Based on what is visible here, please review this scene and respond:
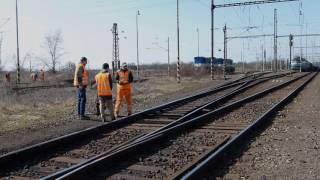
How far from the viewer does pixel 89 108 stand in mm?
19250

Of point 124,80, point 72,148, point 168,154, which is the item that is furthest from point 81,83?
point 168,154

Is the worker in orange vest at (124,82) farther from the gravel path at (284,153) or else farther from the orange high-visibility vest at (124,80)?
the gravel path at (284,153)

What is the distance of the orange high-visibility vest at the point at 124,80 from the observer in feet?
52.5

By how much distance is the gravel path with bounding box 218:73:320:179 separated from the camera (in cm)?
806

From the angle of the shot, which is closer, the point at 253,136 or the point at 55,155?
the point at 55,155

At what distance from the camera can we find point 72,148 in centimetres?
1044

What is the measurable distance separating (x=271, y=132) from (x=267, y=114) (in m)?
2.77

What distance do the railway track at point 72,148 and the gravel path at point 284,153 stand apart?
2.89 meters

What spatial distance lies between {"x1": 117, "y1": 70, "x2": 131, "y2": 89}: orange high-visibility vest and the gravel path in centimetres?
495

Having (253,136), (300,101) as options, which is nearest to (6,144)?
(253,136)

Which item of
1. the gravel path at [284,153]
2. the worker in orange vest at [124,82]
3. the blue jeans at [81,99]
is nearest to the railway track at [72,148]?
the worker in orange vest at [124,82]

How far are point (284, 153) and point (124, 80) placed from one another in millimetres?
7505

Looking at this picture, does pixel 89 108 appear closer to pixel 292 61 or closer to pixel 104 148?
pixel 104 148

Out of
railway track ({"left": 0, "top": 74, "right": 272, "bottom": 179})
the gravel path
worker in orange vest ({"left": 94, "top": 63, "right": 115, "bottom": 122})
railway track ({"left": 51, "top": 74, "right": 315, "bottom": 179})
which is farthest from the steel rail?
worker in orange vest ({"left": 94, "top": 63, "right": 115, "bottom": 122})
